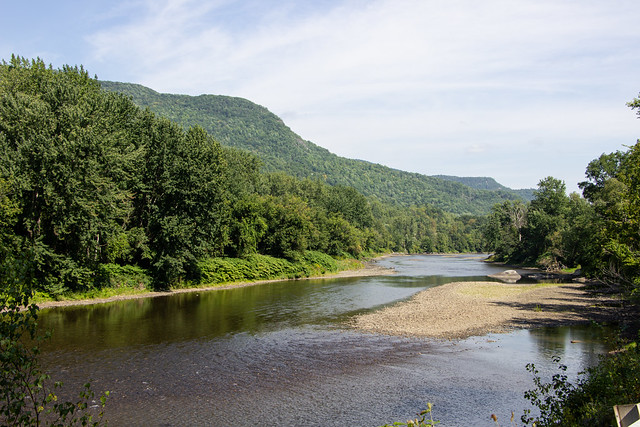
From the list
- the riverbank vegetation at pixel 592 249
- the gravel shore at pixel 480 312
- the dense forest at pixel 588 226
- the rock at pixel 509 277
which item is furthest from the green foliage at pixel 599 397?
the rock at pixel 509 277

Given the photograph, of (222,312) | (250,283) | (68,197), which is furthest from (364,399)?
(250,283)

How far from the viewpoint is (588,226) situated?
5950 centimetres

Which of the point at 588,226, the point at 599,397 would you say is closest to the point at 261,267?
the point at 588,226

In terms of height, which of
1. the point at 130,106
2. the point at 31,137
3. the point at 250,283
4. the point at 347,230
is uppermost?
the point at 130,106

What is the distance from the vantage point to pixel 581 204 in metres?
83.8

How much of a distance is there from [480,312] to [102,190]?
1423 inches

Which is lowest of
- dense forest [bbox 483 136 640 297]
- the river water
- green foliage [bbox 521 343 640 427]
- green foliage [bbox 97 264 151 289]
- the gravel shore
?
the river water

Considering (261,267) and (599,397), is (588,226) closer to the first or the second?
(261,267)

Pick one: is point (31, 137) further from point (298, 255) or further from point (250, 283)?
point (298, 255)

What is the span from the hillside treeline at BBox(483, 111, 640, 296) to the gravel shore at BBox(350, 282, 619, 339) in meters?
3.43

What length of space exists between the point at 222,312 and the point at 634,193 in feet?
102

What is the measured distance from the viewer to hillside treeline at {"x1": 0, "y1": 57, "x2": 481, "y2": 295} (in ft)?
125

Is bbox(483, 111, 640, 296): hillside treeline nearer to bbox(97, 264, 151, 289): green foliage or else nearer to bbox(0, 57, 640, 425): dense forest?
bbox(0, 57, 640, 425): dense forest

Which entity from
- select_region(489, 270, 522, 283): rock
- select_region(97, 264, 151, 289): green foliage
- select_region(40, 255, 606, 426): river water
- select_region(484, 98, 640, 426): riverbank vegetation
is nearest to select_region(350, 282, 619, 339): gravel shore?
select_region(40, 255, 606, 426): river water
